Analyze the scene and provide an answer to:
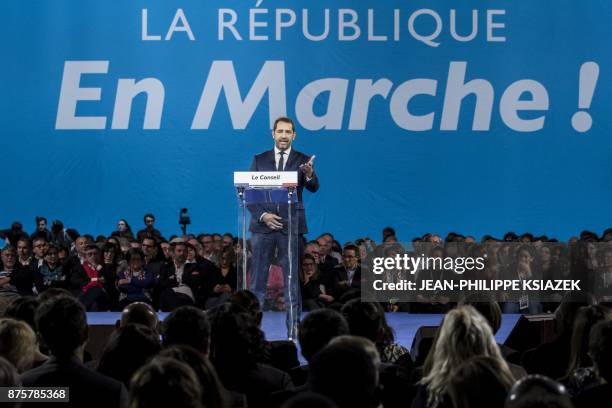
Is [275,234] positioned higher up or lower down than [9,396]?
higher up

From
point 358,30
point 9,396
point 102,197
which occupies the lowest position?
point 9,396

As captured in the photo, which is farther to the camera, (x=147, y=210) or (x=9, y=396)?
(x=147, y=210)

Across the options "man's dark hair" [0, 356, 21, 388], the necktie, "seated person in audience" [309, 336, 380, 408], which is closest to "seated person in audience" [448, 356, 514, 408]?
"seated person in audience" [309, 336, 380, 408]

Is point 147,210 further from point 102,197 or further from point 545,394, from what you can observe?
point 545,394

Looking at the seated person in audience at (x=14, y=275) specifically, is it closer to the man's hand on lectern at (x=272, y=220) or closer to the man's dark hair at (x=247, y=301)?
the man's hand on lectern at (x=272, y=220)

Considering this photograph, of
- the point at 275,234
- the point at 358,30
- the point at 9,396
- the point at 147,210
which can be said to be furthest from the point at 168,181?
the point at 9,396

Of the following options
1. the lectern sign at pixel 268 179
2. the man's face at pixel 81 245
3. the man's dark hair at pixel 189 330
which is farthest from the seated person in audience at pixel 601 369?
the man's face at pixel 81 245

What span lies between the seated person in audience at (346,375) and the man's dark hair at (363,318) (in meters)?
1.67

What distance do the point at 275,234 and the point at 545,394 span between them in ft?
13.3

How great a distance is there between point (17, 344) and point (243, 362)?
0.76 meters

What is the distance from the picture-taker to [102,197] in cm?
1395

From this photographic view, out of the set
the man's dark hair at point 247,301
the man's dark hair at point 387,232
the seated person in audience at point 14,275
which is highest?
the man's dark hair at point 387,232

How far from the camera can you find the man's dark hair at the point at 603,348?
113 inches

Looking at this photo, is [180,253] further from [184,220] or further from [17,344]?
[17,344]
